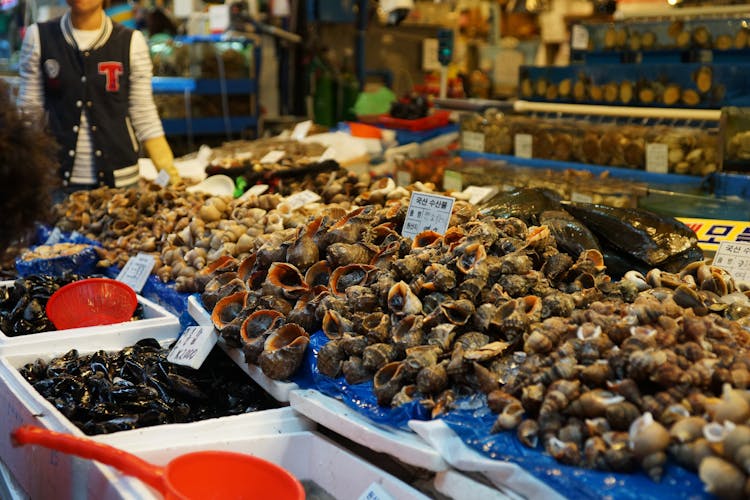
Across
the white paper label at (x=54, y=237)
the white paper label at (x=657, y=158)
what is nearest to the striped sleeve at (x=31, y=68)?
the white paper label at (x=54, y=237)

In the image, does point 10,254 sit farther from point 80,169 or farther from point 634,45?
point 634,45

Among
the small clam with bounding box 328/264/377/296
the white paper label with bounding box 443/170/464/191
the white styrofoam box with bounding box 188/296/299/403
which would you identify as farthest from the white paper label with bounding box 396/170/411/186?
the small clam with bounding box 328/264/377/296

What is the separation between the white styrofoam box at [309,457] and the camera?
6.08 feet

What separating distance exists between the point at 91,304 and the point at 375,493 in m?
1.60

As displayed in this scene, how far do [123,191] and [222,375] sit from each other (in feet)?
6.65

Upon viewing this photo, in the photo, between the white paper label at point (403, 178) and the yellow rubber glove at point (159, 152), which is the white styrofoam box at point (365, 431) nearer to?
the white paper label at point (403, 178)

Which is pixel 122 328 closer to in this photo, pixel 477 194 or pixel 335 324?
pixel 335 324

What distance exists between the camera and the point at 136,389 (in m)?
2.26

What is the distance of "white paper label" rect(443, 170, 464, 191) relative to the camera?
4.21m

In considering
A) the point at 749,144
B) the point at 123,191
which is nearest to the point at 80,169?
the point at 123,191

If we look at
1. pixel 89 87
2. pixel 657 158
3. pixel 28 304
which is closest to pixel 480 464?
pixel 28 304

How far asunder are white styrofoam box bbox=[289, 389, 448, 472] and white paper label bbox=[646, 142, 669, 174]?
3.10 m

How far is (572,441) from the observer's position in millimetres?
1530

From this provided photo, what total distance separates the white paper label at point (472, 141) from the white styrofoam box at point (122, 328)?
306 cm
